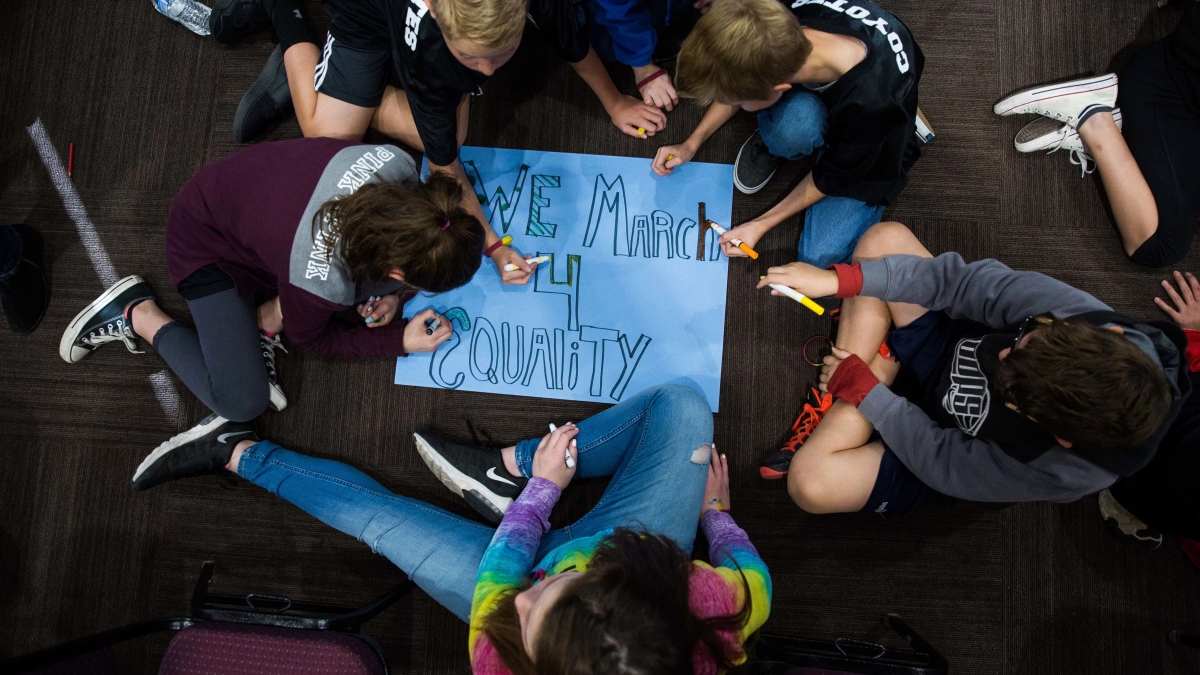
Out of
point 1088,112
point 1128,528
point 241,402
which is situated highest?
point 1088,112

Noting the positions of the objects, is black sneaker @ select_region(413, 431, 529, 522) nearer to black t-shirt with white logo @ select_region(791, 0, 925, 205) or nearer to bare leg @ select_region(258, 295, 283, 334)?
bare leg @ select_region(258, 295, 283, 334)

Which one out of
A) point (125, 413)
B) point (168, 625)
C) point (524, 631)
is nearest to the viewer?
point (524, 631)

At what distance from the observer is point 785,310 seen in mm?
1442

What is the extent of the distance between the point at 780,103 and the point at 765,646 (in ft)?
3.50

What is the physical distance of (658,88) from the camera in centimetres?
143

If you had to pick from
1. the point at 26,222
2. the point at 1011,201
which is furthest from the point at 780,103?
the point at 26,222

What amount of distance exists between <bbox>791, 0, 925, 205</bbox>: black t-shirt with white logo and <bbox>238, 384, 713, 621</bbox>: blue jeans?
0.55 meters

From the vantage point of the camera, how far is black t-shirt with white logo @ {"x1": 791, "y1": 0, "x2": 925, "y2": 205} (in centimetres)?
110

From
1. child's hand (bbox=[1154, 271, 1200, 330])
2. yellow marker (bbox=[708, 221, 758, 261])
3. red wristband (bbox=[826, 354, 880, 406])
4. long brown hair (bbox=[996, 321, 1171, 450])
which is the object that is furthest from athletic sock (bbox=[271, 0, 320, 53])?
child's hand (bbox=[1154, 271, 1200, 330])

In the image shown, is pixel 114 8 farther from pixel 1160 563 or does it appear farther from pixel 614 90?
pixel 1160 563

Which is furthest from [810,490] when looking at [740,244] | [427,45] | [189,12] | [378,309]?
[189,12]

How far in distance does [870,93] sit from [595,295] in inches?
25.8

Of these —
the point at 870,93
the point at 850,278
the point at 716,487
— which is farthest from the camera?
the point at 716,487

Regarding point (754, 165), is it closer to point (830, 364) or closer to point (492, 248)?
point (830, 364)
